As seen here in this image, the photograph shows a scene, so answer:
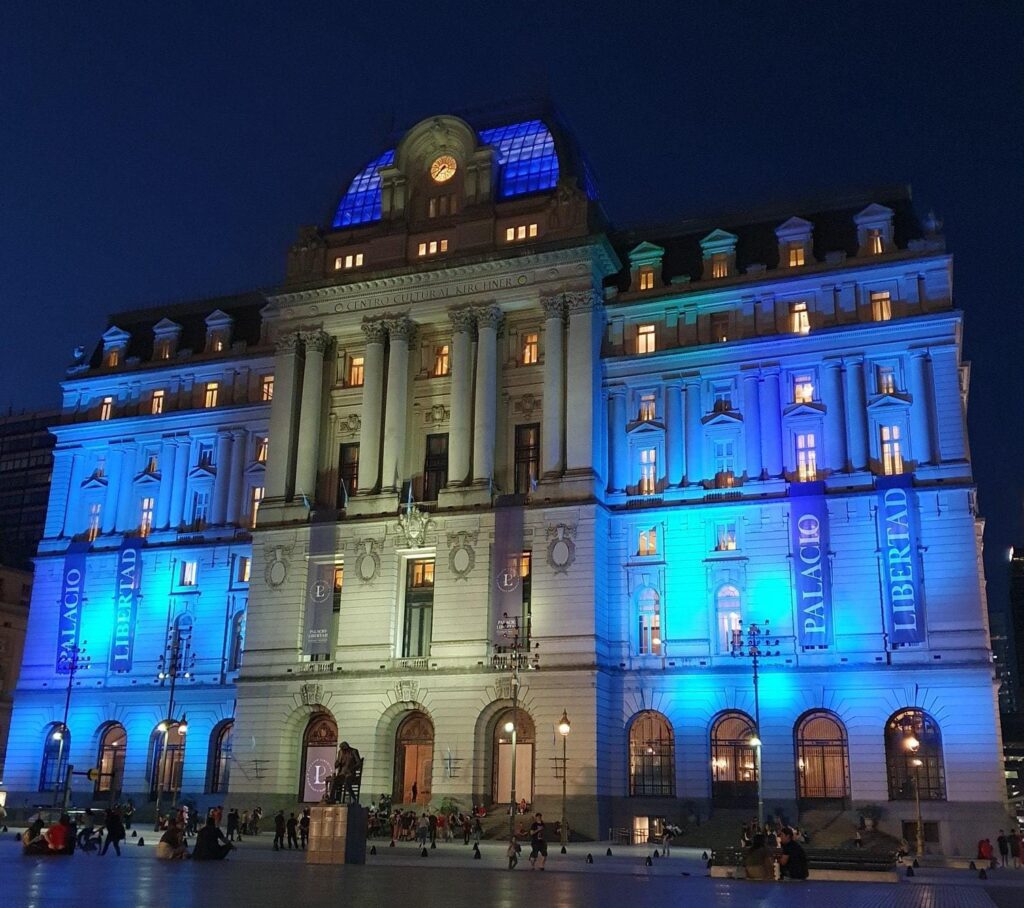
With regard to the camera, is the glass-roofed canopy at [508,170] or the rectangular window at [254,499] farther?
the rectangular window at [254,499]

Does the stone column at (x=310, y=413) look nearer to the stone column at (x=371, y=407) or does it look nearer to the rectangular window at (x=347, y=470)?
the rectangular window at (x=347, y=470)


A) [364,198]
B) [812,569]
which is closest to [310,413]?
[364,198]

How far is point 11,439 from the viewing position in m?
141

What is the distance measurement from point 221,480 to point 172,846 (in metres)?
39.3

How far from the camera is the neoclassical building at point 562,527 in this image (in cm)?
5694

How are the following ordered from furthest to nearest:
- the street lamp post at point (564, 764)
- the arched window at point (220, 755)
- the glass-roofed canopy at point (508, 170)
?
1. the glass-roofed canopy at point (508, 170)
2. the arched window at point (220, 755)
3. the street lamp post at point (564, 764)

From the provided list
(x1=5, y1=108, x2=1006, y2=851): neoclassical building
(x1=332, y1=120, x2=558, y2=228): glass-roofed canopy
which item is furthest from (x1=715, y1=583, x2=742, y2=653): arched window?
(x1=332, y1=120, x2=558, y2=228): glass-roofed canopy

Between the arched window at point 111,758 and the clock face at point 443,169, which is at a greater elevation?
the clock face at point 443,169

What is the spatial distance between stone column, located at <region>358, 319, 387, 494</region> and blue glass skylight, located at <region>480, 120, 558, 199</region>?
11548 mm

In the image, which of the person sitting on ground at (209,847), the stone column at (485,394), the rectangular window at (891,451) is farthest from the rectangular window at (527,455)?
the person sitting on ground at (209,847)

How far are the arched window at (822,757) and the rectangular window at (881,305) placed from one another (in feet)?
69.2

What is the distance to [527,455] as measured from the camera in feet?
219

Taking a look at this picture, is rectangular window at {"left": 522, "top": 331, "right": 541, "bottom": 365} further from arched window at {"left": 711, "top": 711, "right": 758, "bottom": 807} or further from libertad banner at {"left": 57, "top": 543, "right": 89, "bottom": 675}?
libertad banner at {"left": 57, "top": 543, "right": 89, "bottom": 675}

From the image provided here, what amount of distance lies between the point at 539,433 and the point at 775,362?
13960 mm
